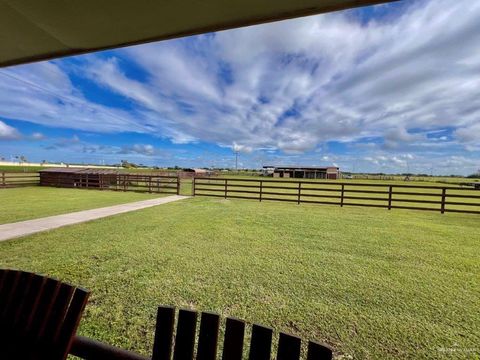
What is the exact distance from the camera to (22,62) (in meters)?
2.40

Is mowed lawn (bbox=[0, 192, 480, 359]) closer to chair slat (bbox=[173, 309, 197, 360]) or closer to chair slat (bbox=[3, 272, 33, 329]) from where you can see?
chair slat (bbox=[3, 272, 33, 329])

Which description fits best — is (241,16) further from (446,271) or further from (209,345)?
(446,271)

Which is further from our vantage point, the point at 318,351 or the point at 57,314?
the point at 57,314

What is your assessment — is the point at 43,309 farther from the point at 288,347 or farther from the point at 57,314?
the point at 288,347

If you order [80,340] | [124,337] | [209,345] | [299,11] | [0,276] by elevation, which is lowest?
[124,337]

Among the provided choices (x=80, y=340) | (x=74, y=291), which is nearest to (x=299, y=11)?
(x=74, y=291)

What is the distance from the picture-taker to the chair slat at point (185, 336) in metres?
1.02

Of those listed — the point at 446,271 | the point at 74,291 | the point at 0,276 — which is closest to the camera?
the point at 74,291

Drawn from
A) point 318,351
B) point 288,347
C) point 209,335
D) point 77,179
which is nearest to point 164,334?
Result: point 209,335

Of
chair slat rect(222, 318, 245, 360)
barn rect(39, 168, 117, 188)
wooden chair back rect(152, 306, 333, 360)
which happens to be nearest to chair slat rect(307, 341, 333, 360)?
wooden chair back rect(152, 306, 333, 360)

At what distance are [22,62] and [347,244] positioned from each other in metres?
5.83

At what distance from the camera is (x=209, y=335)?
3.27 ft

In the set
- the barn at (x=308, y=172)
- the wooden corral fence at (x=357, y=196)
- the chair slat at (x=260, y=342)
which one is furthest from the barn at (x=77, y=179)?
the barn at (x=308, y=172)

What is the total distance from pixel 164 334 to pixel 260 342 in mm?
432
